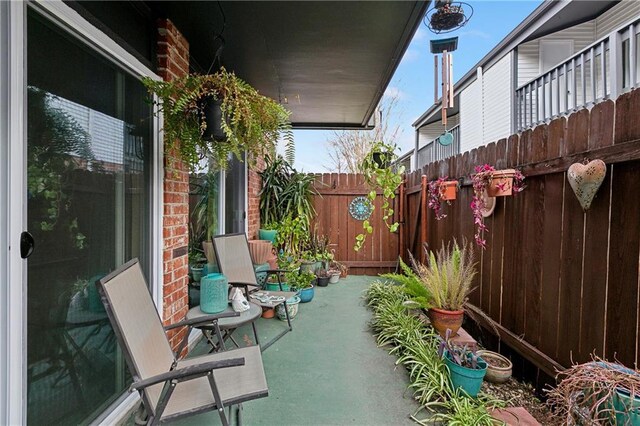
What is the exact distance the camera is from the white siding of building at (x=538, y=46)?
5.83 m

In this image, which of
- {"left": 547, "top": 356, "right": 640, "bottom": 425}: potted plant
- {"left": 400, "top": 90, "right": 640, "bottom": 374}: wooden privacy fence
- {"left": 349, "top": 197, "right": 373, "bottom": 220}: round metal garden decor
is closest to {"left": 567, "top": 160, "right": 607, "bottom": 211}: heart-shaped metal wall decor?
{"left": 400, "top": 90, "right": 640, "bottom": 374}: wooden privacy fence

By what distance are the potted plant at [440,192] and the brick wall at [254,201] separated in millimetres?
2444

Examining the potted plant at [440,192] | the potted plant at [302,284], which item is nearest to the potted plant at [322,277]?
the potted plant at [302,284]

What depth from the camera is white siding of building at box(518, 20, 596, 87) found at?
19.1 ft

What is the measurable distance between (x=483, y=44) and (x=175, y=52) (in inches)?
276

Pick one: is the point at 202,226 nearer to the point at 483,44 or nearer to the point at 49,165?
the point at 49,165

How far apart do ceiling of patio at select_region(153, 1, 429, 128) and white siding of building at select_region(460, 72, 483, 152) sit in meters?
5.20

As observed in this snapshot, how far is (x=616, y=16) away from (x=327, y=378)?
7495 millimetres

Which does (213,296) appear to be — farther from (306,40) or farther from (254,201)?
(254,201)

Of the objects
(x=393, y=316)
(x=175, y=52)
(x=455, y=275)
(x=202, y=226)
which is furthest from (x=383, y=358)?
(x=175, y=52)

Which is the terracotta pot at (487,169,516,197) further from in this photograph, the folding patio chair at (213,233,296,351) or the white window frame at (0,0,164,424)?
the white window frame at (0,0,164,424)

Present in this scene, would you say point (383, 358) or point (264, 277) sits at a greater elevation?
point (264, 277)

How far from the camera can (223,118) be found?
1.84m

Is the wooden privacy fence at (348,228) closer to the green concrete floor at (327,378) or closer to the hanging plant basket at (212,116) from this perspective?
the green concrete floor at (327,378)
